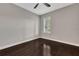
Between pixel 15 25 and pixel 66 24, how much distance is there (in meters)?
2.76

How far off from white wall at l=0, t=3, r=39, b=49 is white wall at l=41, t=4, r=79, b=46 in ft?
3.25

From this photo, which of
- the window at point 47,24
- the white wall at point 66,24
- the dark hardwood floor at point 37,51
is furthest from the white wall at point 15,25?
the white wall at point 66,24

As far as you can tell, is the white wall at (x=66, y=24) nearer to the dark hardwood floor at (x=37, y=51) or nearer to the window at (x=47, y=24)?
the window at (x=47, y=24)

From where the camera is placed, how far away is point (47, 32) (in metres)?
4.64

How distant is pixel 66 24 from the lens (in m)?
4.34

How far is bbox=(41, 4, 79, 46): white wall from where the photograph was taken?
3.95 meters

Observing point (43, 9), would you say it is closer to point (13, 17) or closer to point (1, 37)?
point (13, 17)

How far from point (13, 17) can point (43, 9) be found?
1.62m

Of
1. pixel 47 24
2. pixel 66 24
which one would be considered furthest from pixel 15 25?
pixel 66 24

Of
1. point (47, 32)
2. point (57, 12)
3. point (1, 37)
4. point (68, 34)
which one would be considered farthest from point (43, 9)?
point (1, 37)

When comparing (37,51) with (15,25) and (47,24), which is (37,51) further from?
(47,24)

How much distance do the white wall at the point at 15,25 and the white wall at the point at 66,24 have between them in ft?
3.25

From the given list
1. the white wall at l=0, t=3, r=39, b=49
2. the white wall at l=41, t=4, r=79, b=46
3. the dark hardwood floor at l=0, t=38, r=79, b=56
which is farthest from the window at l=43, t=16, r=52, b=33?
the dark hardwood floor at l=0, t=38, r=79, b=56

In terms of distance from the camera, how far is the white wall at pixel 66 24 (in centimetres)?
395
